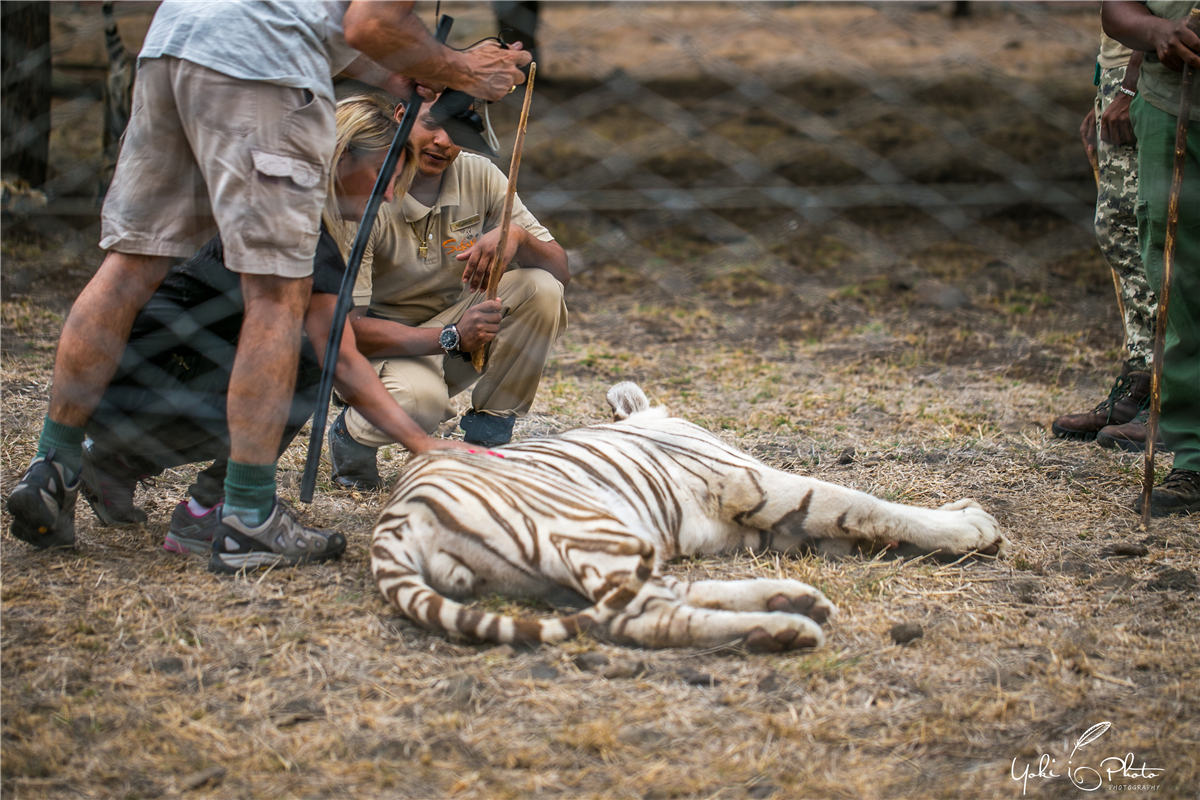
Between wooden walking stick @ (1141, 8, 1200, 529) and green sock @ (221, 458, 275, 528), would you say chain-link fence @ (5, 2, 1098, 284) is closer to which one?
wooden walking stick @ (1141, 8, 1200, 529)

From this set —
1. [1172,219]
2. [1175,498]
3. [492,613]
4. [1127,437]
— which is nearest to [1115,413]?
[1127,437]

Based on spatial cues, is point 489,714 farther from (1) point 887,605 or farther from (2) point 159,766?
(1) point 887,605

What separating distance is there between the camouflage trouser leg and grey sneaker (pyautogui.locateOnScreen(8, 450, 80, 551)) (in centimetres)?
332

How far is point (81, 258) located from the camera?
5.58m

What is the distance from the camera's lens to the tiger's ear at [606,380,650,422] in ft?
9.53

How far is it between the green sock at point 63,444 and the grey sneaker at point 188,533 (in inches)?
10.0

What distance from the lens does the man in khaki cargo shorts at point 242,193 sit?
2150mm

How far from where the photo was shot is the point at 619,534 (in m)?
2.12

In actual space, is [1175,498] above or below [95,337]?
below

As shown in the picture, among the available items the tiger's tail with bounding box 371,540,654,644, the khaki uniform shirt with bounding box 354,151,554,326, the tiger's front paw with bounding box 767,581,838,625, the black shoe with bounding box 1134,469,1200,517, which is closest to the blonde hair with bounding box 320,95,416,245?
the khaki uniform shirt with bounding box 354,151,554,326

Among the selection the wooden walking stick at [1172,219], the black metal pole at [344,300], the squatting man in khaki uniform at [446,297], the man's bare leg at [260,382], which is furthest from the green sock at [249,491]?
the wooden walking stick at [1172,219]

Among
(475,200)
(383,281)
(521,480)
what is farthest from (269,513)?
(475,200)

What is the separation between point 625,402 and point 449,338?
0.54 m

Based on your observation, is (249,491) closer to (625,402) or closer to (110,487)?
(110,487)
